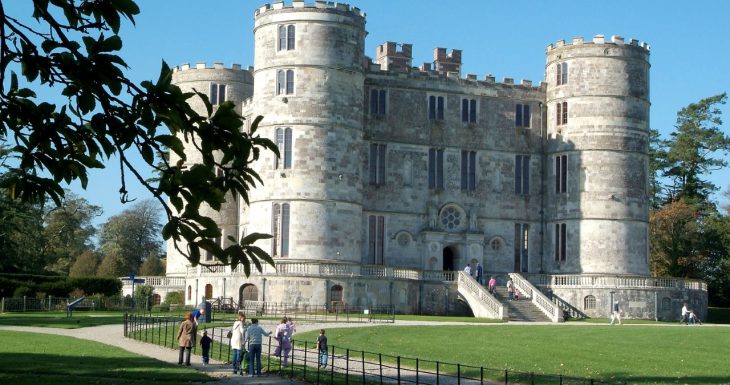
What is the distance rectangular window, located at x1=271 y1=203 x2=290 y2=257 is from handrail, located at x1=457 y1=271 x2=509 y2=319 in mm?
8836

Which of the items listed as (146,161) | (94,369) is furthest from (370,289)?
(146,161)

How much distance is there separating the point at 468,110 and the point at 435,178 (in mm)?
4081

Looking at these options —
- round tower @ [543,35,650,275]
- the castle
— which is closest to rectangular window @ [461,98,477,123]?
the castle

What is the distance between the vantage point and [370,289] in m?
54.4

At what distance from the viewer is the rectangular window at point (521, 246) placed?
201 ft

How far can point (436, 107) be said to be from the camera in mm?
60344

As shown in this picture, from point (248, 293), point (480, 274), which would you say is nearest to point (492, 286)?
point (480, 274)

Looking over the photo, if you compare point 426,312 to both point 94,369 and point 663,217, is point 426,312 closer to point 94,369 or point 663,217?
point 663,217

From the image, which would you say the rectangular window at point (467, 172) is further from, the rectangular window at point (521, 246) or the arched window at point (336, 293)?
the arched window at point (336, 293)

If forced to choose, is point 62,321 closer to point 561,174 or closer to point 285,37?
point 285,37

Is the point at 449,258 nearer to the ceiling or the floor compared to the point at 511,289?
nearer to the ceiling

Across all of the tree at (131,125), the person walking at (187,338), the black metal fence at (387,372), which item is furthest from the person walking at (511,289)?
the tree at (131,125)

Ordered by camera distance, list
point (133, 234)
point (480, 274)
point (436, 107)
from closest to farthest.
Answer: point (480, 274) < point (436, 107) < point (133, 234)

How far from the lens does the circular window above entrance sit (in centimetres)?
6056
